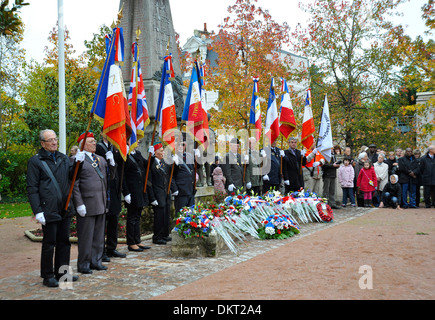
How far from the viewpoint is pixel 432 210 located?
45.1 feet

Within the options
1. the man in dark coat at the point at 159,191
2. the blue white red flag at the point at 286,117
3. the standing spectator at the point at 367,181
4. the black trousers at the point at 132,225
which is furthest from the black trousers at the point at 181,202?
the standing spectator at the point at 367,181

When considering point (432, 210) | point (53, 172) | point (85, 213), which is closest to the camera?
point (53, 172)

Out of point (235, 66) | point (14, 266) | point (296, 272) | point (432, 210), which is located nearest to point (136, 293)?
point (296, 272)

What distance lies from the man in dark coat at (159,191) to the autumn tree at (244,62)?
12.3 m

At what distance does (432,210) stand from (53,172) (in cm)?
1230

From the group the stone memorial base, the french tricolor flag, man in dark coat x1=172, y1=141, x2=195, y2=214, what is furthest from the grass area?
the stone memorial base

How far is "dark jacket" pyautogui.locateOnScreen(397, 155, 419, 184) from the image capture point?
1465cm

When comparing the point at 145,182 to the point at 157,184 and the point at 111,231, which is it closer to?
the point at 157,184

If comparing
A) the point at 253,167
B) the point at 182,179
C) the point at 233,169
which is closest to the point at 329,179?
the point at 253,167

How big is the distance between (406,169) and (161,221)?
32.2 ft

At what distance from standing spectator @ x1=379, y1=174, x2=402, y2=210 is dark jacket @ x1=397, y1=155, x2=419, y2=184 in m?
0.41

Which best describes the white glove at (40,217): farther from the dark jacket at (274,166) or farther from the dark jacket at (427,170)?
the dark jacket at (427,170)

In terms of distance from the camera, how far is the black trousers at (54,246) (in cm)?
555
